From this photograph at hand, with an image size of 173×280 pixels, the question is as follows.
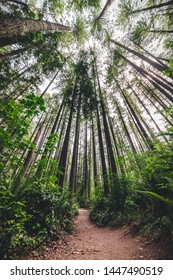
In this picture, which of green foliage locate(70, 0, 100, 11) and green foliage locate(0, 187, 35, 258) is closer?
green foliage locate(0, 187, 35, 258)

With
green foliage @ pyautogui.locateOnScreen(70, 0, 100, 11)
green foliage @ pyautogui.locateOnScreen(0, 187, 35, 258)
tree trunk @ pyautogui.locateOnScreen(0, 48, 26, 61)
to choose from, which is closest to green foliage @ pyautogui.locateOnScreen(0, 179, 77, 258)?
green foliage @ pyautogui.locateOnScreen(0, 187, 35, 258)

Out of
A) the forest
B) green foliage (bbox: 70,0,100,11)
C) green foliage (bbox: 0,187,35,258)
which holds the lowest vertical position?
green foliage (bbox: 0,187,35,258)

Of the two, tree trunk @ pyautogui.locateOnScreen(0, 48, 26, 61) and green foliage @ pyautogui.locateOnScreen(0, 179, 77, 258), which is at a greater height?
tree trunk @ pyautogui.locateOnScreen(0, 48, 26, 61)

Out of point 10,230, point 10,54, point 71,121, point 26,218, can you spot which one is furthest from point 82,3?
point 10,230

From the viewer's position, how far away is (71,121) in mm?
9844

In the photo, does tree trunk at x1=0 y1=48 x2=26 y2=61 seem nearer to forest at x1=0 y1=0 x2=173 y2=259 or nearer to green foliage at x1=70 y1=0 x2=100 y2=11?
forest at x1=0 y1=0 x2=173 y2=259

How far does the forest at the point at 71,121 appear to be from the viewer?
2.36 metres

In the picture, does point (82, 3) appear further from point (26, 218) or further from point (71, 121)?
point (26, 218)

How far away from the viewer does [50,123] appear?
17.2 m

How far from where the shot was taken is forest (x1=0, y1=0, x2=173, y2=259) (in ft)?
7.75

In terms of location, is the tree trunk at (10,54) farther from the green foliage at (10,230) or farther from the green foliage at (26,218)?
the green foliage at (10,230)

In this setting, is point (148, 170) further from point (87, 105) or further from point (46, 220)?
point (87, 105)

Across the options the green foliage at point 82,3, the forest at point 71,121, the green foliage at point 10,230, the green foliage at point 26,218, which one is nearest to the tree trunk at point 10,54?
the forest at point 71,121

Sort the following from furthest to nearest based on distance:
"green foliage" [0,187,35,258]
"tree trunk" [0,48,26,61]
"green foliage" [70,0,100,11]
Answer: "green foliage" [70,0,100,11] → "tree trunk" [0,48,26,61] → "green foliage" [0,187,35,258]
